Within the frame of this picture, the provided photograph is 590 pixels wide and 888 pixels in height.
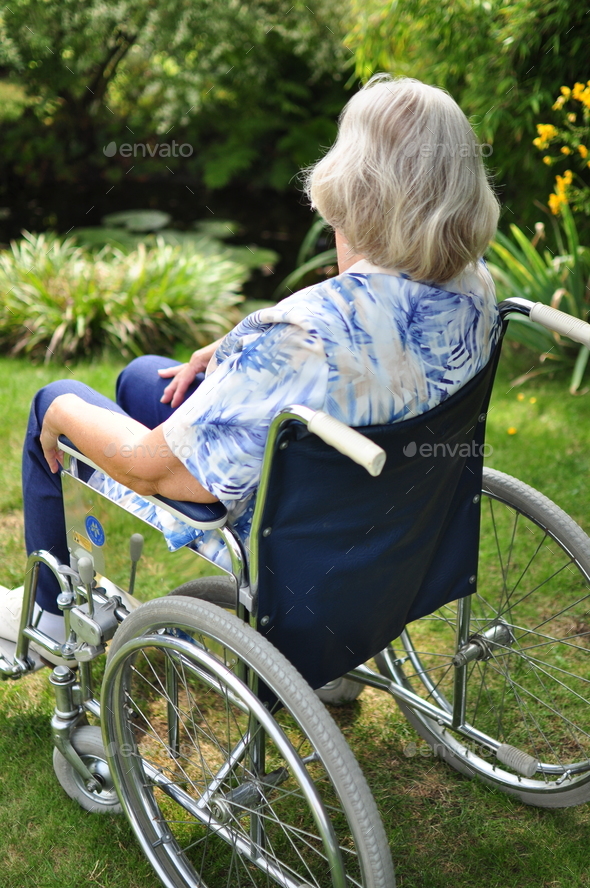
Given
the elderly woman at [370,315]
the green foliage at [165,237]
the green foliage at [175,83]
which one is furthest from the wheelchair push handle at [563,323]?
the green foliage at [175,83]

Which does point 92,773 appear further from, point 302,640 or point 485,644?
point 485,644

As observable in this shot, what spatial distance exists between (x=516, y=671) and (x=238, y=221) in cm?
761

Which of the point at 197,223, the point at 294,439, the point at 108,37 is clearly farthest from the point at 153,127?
the point at 294,439

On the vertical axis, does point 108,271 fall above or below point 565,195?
below

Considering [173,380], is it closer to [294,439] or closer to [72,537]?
[72,537]

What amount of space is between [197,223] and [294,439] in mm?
7549

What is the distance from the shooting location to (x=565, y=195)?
10.8ft

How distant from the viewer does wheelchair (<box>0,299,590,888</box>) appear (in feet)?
3.58

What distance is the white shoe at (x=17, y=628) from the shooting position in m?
1.70

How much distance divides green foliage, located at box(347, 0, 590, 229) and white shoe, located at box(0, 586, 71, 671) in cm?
300

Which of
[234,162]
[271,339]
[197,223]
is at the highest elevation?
[271,339]

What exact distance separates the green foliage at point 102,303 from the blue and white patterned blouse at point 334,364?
3.33 meters

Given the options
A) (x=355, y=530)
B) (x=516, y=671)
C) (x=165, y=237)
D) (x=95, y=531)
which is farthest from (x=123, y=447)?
(x=165, y=237)

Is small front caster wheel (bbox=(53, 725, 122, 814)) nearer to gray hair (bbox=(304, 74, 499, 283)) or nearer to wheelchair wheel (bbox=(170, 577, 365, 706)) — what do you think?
wheelchair wheel (bbox=(170, 577, 365, 706))
